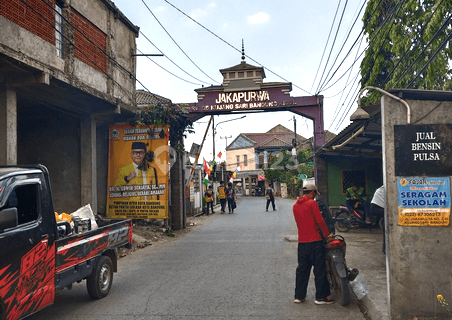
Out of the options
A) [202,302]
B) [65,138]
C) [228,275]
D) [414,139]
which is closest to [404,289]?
[414,139]

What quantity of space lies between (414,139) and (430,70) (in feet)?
21.8

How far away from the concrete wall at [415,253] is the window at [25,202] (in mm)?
4485

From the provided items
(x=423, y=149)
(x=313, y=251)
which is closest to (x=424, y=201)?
(x=423, y=149)

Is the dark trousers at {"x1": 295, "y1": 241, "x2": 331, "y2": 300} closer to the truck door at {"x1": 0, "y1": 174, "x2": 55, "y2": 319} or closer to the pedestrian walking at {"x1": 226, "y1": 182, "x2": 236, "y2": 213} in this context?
the truck door at {"x1": 0, "y1": 174, "x2": 55, "y2": 319}

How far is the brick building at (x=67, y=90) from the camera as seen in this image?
9633 millimetres

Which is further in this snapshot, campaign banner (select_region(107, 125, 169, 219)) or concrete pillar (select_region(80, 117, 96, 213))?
campaign banner (select_region(107, 125, 169, 219))

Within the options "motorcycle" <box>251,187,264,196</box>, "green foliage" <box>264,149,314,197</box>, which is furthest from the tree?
"motorcycle" <box>251,187,264,196</box>

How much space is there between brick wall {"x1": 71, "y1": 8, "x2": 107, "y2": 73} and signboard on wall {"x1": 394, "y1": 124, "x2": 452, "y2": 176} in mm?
10036

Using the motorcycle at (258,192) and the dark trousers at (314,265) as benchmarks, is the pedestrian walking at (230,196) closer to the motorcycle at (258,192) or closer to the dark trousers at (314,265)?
the dark trousers at (314,265)

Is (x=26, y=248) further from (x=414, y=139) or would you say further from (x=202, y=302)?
(x=414, y=139)

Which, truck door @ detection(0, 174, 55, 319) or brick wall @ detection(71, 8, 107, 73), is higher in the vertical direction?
brick wall @ detection(71, 8, 107, 73)

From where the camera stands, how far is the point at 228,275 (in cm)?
836

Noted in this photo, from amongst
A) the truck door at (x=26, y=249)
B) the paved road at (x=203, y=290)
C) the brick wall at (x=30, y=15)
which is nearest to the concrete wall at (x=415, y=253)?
the paved road at (x=203, y=290)

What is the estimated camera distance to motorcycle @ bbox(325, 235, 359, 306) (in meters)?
6.04
